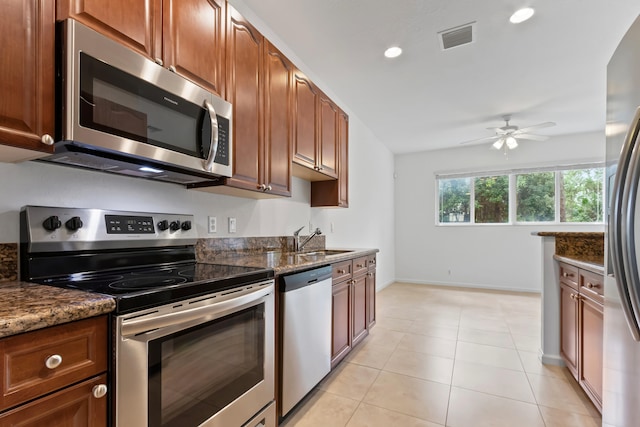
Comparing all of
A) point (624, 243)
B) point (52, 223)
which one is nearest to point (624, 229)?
point (624, 243)

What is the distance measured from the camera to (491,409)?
1906mm

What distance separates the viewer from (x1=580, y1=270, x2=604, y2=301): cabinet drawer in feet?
5.59

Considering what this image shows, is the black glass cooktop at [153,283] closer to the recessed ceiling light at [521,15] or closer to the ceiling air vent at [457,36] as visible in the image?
the ceiling air vent at [457,36]

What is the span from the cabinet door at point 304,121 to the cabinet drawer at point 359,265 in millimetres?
925

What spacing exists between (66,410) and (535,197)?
6.50m

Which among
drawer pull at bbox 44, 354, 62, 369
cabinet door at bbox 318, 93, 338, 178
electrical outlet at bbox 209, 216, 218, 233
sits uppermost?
cabinet door at bbox 318, 93, 338, 178

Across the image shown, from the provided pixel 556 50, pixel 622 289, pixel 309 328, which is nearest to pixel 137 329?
pixel 309 328

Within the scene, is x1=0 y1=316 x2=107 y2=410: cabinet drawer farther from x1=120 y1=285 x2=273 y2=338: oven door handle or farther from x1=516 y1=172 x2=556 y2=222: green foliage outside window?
x1=516 y1=172 x2=556 y2=222: green foliage outside window

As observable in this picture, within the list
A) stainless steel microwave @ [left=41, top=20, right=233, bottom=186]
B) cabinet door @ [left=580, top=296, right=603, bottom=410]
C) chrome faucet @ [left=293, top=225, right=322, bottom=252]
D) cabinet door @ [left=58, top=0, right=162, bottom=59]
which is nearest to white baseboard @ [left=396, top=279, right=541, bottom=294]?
cabinet door @ [left=580, top=296, right=603, bottom=410]

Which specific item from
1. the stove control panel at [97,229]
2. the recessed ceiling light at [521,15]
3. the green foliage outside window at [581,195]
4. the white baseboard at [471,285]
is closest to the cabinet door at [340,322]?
the stove control panel at [97,229]

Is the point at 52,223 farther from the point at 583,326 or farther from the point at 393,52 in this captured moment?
the point at 583,326

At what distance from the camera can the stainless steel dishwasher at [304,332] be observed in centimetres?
172

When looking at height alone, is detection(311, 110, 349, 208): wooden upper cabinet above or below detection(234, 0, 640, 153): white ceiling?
below

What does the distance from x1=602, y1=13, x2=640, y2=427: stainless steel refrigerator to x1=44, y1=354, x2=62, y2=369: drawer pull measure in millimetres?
1724
